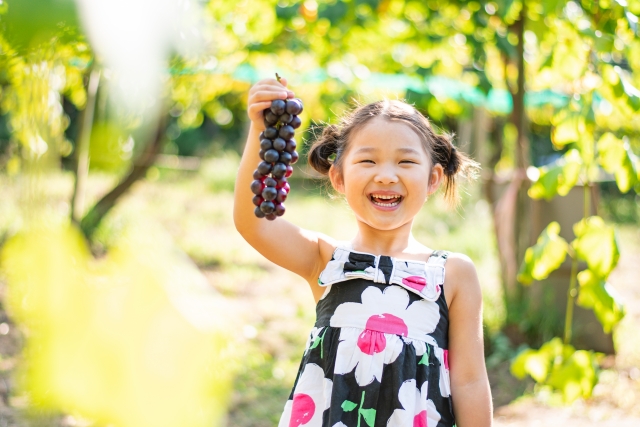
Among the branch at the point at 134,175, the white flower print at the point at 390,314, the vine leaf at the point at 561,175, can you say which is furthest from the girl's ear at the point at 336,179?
the branch at the point at 134,175

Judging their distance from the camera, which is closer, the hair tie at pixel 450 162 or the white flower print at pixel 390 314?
the white flower print at pixel 390 314

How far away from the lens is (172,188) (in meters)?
7.95

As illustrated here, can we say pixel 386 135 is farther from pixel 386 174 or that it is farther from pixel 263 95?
pixel 263 95

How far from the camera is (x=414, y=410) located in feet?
4.03

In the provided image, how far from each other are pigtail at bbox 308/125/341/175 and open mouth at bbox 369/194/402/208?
0.24 m

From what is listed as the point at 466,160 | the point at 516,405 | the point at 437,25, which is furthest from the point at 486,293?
the point at 466,160

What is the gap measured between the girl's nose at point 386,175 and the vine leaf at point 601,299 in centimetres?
107

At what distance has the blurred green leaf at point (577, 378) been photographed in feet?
7.03

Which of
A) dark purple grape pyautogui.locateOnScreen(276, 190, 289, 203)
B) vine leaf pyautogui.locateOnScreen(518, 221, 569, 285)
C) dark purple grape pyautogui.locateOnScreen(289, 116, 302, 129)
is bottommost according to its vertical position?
vine leaf pyautogui.locateOnScreen(518, 221, 569, 285)

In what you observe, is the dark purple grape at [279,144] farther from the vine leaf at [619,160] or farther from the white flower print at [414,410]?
the vine leaf at [619,160]

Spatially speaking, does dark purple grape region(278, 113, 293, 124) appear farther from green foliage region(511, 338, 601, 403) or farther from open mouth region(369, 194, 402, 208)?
green foliage region(511, 338, 601, 403)

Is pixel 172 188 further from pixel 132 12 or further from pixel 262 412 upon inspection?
pixel 132 12

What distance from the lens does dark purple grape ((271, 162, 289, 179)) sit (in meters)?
1.09

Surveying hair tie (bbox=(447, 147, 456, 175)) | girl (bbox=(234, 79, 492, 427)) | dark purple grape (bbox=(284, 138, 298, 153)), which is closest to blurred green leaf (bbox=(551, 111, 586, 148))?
hair tie (bbox=(447, 147, 456, 175))
